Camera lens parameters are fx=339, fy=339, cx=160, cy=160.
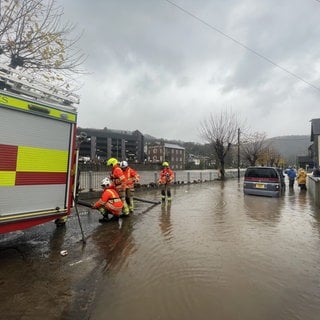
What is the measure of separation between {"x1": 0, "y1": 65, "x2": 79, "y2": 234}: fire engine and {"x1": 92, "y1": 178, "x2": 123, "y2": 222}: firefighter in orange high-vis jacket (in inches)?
82.2

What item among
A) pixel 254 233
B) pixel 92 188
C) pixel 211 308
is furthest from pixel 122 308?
pixel 92 188

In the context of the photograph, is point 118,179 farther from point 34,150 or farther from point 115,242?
point 34,150

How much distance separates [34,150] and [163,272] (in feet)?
10.1

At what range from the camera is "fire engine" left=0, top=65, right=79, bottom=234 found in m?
5.54

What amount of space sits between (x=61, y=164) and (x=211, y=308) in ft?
13.7

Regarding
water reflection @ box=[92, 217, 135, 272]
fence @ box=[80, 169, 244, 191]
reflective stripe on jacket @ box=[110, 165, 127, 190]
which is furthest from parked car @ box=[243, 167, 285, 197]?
water reflection @ box=[92, 217, 135, 272]

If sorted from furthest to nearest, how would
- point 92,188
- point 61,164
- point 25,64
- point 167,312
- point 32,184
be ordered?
point 92,188 < point 25,64 < point 61,164 < point 32,184 < point 167,312

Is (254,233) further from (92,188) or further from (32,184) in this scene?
(92,188)

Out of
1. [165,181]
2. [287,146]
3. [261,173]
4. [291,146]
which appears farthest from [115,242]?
[291,146]

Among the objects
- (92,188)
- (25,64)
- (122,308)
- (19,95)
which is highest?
(25,64)

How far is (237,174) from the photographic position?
149 feet

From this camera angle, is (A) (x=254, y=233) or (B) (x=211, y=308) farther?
(A) (x=254, y=233)

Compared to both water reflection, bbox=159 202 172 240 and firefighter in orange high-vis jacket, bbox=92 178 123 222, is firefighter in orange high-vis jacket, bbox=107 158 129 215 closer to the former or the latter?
firefighter in orange high-vis jacket, bbox=92 178 123 222

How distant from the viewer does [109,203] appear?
9320mm
